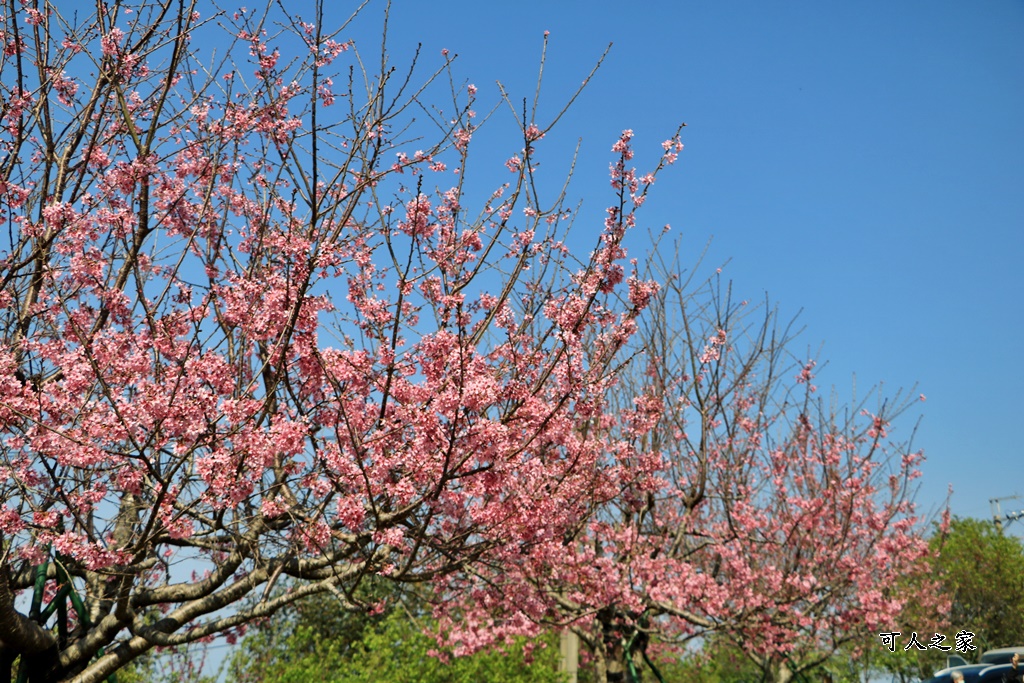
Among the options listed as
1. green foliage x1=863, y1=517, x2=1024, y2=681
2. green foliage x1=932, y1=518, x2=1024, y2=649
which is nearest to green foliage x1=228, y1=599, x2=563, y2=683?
green foliage x1=863, y1=517, x2=1024, y2=681

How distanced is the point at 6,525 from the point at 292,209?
3.14 meters

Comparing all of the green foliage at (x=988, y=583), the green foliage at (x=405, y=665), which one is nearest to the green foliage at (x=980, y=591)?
the green foliage at (x=988, y=583)

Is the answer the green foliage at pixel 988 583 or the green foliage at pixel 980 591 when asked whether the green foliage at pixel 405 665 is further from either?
the green foliage at pixel 988 583

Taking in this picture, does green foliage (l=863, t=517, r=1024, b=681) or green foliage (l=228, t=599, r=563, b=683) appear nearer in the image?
green foliage (l=228, t=599, r=563, b=683)

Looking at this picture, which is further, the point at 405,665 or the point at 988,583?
the point at 988,583

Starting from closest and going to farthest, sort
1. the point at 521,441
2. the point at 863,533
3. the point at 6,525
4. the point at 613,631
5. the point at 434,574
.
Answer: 1. the point at 6,525
2. the point at 521,441
3. the point at 434,574
4. the point at 613,631
5. the point at 863,533

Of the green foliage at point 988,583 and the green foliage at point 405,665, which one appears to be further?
the green foliage at point 988,583

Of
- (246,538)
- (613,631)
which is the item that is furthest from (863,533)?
(246,538)

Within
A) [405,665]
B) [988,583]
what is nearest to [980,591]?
[988,583]

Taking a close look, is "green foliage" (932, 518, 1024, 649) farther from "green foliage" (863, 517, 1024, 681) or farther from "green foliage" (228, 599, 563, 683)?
"green foliage" (228, 599, 563, 683)

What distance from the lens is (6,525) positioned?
521cm

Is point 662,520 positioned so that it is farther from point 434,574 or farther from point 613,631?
point 434,574

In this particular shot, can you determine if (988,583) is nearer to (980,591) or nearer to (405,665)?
(980,591)

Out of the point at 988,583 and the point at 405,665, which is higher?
the point at 988,583
